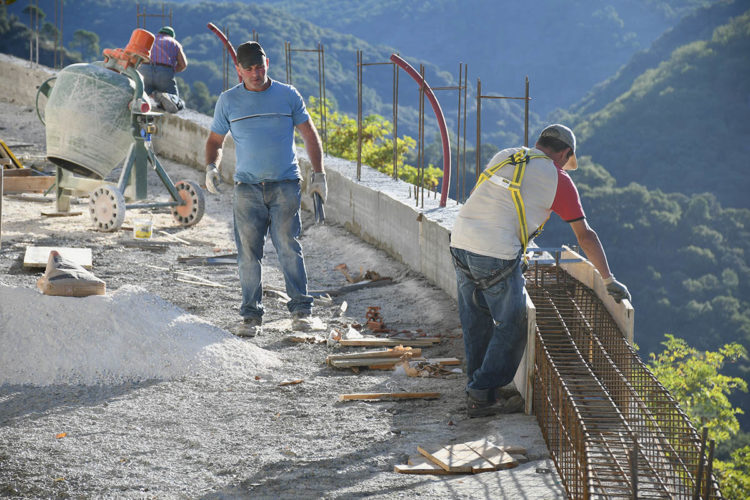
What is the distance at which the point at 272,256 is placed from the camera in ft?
29.1

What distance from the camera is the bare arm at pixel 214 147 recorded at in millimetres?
5895

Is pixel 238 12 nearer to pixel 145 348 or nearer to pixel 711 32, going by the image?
pixel 711 32

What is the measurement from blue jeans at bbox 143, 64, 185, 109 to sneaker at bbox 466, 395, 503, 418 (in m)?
7.41

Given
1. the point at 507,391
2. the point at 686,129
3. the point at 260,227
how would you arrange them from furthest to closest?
the point at 686,129, the point at 260,227, the point at 507,391

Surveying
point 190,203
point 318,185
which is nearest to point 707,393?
point 190,203

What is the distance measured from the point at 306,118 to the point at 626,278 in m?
56.3

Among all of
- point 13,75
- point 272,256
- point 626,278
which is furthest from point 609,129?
point 272,256

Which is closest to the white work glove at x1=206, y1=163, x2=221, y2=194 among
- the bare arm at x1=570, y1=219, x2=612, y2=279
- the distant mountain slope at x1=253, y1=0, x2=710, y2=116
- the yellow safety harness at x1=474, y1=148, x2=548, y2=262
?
the yellow safety harness at x1=474, y1=148, x2=548, y2=262

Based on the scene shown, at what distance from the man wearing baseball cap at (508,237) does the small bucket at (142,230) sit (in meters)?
5.26

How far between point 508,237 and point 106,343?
2.43 metres

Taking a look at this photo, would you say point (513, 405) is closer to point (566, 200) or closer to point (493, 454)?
point (493, 454)

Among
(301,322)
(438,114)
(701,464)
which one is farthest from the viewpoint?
(438,114)

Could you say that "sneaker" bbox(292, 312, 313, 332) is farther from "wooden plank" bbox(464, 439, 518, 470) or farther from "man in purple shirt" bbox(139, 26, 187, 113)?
"man in purple shirt" bbox(139, 26, 187, 113)

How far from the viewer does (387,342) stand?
5.82 meters
